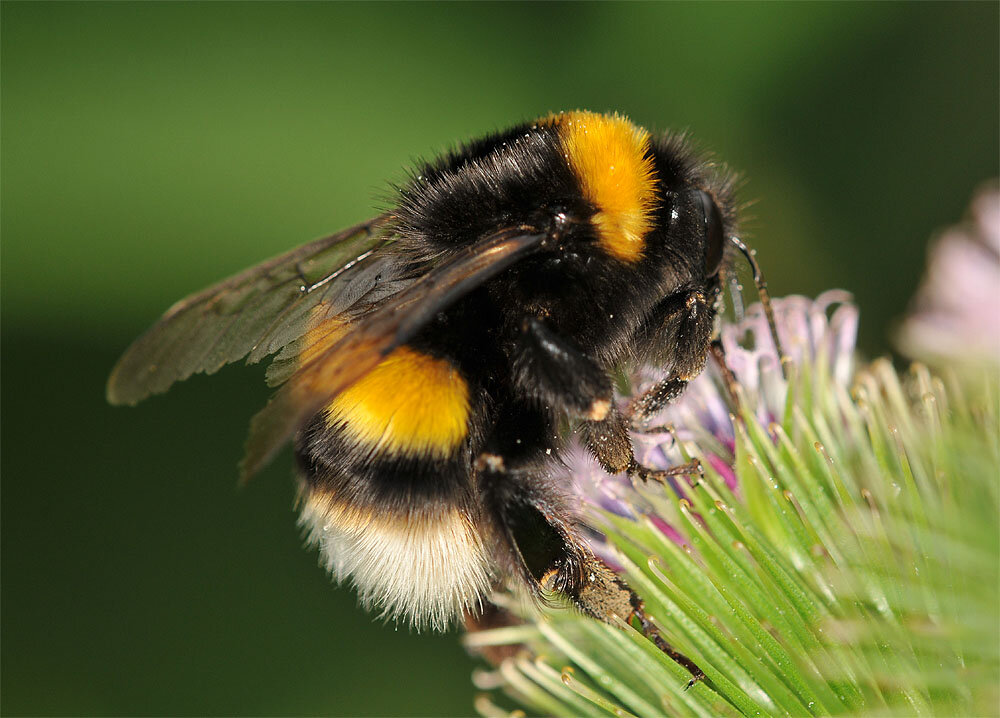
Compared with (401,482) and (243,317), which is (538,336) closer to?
(401,482)

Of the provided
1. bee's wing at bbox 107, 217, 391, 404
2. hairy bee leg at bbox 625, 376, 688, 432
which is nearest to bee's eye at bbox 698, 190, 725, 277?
hairy bee leg at bbox 625, 376, 688, 432

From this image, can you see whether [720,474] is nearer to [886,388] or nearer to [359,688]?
[886,388]

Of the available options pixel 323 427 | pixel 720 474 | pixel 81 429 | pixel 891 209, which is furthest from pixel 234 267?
pixel 891 209

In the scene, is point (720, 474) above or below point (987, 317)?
above

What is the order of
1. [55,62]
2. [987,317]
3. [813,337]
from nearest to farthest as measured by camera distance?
1. [813,337]
2. [987,317]
3. [55,62]

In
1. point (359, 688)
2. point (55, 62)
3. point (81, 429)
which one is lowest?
point (359, 688)

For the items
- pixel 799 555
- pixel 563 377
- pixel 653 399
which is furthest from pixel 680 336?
pixel 799 555

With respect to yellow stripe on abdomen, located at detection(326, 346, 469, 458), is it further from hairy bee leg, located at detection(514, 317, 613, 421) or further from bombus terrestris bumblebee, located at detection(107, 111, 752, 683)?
hairy bee leg, located at detection(514, 317, 613, 421)
